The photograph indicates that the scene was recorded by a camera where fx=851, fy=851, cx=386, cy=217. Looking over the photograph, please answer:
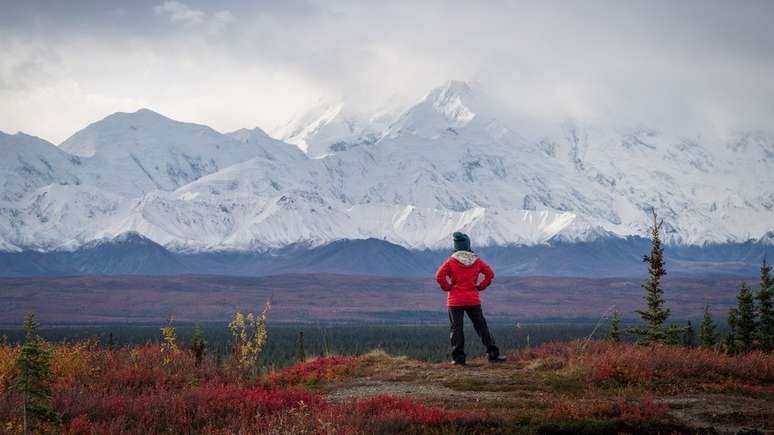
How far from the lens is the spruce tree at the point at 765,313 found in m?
42.6

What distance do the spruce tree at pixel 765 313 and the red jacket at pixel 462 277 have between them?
27.7 meters

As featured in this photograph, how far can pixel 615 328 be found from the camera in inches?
1740

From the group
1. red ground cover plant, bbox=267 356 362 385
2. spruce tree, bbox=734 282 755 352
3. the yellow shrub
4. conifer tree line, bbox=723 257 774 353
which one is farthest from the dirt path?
spruce tree, bbox=734 282 755 352

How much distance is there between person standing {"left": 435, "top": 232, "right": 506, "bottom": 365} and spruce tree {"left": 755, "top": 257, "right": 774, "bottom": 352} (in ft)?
89.6

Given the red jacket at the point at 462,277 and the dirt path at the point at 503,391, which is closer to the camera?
the dirt path at the point at 503,391

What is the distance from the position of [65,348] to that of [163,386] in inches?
131

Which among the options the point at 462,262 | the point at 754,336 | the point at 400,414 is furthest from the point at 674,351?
the point at 754,336

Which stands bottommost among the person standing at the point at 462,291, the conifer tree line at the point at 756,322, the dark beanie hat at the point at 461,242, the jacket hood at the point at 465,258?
the conifer tree line at the point at 756,322

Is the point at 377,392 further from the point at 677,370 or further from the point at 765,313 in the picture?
the point at 765,313

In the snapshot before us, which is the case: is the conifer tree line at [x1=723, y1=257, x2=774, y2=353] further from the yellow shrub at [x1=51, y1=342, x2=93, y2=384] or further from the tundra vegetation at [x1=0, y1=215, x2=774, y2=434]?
the yellow shrub at [x1=51, y1=342, x2=93, y2=384]

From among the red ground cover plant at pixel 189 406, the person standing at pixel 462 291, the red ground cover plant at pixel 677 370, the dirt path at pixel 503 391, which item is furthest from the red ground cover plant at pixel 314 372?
the red ground cover plant at pixel 677 370

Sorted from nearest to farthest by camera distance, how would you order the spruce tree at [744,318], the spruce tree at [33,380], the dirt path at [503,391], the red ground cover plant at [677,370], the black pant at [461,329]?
the spruce tree at [33,380], the dirt path at [503,391], the red ground cover plant at [677,370], the black pant at [461,329], the spruce tree at [744,318]

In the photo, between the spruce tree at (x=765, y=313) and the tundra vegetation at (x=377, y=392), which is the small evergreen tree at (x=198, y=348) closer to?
the tundra vegetation at (x=377, y=392)

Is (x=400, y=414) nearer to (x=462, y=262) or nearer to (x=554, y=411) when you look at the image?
(x=554, y=411)
